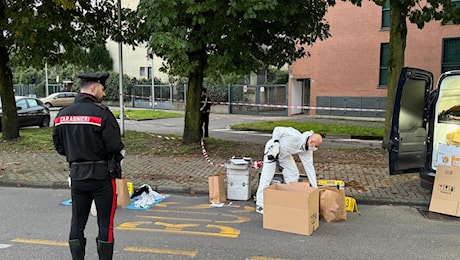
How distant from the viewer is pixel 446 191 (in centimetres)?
596

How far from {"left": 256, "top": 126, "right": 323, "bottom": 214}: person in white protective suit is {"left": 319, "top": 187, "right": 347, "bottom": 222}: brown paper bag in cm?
28

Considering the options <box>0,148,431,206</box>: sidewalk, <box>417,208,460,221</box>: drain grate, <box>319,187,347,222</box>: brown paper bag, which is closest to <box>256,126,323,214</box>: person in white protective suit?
<box>319,187,347,222</box>: brown paper bag

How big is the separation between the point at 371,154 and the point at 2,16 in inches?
424

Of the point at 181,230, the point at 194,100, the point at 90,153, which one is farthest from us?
the point at 194,100

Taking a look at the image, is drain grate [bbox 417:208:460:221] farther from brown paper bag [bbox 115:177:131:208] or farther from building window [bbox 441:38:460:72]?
building window [bbox 441:38:460:72]

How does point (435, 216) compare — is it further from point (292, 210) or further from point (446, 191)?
point (292, 210)

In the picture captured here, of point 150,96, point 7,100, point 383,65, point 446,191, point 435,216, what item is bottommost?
point 435,216

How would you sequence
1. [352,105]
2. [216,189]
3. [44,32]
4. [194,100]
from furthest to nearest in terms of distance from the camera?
[352,105]
[194,100]
[44,32]
[216,189]

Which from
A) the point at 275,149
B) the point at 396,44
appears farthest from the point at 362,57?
the point at 275,149

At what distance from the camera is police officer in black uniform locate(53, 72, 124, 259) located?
361 cm

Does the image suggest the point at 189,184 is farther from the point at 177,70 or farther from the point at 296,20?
the point at 296,20

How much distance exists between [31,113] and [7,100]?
446 cm

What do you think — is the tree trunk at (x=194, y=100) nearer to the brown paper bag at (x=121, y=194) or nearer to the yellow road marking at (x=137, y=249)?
the brown paper bag at (x=121, y=194)

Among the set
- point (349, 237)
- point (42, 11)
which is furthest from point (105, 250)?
point (42, 11)
